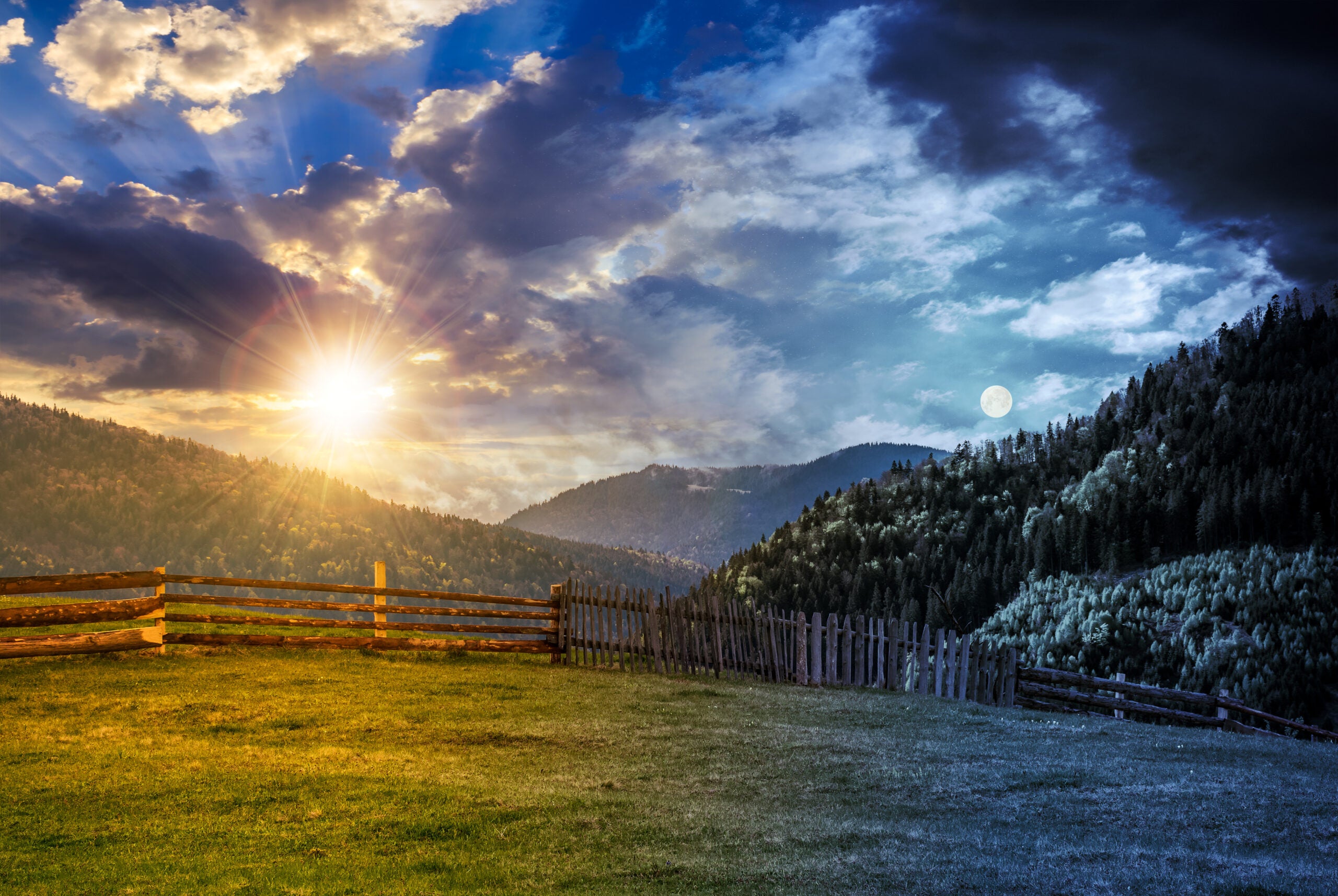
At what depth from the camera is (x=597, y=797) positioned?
322 inches

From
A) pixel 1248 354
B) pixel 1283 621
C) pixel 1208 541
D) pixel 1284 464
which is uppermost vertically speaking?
pixel 1248 354

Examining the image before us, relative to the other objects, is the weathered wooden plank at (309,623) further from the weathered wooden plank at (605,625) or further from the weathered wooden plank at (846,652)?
the weathered wooden plank at (846,652)

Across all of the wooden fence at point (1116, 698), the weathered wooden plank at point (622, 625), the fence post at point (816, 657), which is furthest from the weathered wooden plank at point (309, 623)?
the wooden fence at point (1116, 698)

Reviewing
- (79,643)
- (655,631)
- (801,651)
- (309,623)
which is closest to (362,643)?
(309,623)

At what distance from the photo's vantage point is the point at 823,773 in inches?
372

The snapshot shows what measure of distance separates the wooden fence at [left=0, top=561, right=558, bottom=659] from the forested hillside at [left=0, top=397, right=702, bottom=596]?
118346 mm

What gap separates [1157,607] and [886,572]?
1696 inches

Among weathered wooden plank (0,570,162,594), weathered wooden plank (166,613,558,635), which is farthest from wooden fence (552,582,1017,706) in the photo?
weathered wooden plank (0,570,162,594)

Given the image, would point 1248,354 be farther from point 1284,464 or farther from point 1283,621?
point 1283,621

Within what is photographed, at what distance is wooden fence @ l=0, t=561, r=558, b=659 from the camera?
14.2 metres

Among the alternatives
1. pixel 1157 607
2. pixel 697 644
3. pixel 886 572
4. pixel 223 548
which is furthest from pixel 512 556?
pixel 697 644

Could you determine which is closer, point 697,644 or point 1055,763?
point 1055,763

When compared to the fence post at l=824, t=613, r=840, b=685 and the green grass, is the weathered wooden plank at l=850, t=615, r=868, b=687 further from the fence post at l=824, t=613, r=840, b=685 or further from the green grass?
the green grass

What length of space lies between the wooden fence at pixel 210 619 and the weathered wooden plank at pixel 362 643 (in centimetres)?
Answer: 2
